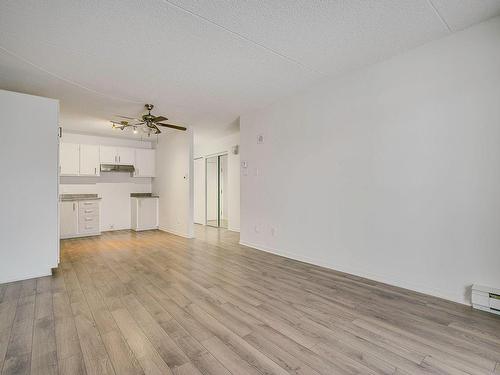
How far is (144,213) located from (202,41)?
5.39 meters

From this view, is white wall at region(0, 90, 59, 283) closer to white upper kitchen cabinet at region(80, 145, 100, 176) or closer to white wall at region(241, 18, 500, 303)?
white upper kitchen cabinet at region(80, 145, 100, 176)

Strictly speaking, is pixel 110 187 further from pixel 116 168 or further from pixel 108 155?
pixel 108 155

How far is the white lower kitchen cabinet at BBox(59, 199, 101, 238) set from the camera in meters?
5.80

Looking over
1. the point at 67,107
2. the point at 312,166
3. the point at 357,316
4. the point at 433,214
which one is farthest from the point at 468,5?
the point at 67,107

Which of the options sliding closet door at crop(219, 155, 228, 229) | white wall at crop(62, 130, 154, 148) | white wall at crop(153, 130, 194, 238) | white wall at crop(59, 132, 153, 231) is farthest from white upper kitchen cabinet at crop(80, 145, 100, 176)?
sliding closet door at crop(219, 155, 228, 229)

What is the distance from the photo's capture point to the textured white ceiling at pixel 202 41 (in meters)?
2.11

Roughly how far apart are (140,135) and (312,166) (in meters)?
5.05

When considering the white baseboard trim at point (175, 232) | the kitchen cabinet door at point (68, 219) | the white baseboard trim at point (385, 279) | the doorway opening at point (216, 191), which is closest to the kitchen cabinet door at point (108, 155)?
the kitchen cabinet door at point (68, 219)

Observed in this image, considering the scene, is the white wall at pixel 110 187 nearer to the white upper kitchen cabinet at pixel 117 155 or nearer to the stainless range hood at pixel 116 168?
the stainless range hood at pixel 116 168

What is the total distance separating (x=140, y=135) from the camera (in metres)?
6.84

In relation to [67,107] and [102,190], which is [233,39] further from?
[102,190]

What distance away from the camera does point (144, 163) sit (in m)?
7.21

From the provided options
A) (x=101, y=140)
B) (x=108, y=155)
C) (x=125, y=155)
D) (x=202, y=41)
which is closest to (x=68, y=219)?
(x=108, y=155)

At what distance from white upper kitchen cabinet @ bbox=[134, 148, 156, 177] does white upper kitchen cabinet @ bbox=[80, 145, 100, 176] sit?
0.95 meters
